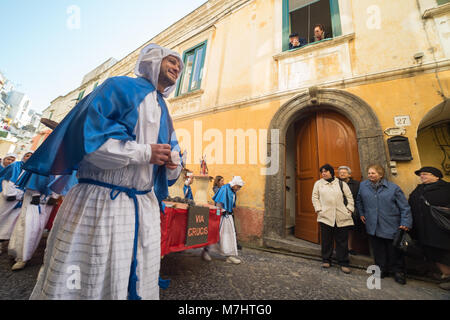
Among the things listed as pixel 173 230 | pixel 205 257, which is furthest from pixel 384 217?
pixel 173 230

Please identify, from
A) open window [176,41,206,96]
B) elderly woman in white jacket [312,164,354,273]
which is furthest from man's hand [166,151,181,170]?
open window [176,41,206,96]

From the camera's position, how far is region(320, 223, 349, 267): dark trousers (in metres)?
3.19

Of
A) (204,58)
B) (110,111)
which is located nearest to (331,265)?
(110,111)

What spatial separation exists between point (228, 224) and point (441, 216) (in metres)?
3.26

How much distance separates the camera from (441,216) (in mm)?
2605

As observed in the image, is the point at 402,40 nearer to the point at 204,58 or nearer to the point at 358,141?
the point at 358,141

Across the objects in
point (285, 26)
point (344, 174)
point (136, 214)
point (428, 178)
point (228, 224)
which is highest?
point (285, 26)

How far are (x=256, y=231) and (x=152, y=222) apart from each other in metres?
3.79

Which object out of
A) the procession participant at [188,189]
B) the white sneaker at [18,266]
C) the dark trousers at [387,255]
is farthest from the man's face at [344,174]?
the white sneaker at [18,266]

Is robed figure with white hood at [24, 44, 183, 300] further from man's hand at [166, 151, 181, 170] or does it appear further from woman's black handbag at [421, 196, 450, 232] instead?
woman's black handbag at [421, 196, 450, 232]

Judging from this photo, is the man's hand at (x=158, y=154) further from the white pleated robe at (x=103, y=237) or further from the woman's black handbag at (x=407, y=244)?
the woman's black handbag at (x=407, y=244)

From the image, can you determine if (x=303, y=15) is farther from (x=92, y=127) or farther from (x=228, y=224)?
(x=92, y=127)

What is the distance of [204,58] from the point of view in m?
7.13
